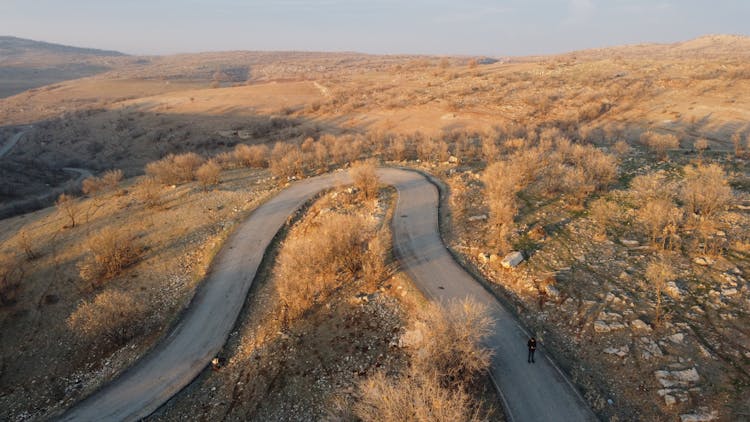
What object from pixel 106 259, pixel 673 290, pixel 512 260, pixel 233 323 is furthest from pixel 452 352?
pixel 106 259

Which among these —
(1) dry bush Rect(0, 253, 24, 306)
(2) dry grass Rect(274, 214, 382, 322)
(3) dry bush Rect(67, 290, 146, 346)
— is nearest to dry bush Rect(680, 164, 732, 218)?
(2) dry grass Rect(274, 214, 382, 322)

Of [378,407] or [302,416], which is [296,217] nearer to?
[302,416]

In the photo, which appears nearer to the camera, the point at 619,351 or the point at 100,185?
the point at 619,351

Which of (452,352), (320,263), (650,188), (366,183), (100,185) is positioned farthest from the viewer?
(100,185)

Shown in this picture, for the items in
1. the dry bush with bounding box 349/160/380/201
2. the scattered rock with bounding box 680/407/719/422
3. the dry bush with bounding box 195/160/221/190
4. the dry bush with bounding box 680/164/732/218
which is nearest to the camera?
the scattered rock with bounding box 680/407/719/422

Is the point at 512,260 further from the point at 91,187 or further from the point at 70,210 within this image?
the point at 91,187

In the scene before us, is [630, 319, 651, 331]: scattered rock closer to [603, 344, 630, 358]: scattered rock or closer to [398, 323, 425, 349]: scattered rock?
[603, 344, 630, 358]: scattered rock
